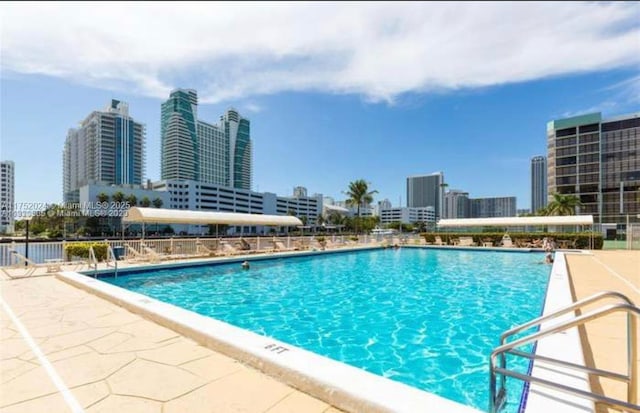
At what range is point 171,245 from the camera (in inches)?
609

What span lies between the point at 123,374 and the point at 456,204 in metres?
186

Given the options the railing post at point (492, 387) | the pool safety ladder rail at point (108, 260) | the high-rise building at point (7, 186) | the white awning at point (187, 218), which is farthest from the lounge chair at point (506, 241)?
the high-rise building at point (7, 186)

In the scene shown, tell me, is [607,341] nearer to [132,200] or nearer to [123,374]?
[123,374]

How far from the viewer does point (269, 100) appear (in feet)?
55.8

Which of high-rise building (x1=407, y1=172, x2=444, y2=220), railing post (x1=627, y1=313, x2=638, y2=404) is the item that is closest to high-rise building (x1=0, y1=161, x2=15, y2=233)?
railing post (x1=627, y1=313, x2=638, y2=404)

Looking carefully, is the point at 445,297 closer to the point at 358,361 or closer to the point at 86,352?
the point at 358,361

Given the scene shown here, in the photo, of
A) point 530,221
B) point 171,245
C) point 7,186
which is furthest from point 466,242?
point 7,186

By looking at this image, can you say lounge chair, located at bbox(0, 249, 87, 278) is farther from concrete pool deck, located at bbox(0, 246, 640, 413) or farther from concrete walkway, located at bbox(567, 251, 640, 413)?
concrete walkway, located at bbox(567, 251, 640, 413)

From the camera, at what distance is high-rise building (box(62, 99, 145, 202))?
114m

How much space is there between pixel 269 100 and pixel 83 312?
45.4 ft

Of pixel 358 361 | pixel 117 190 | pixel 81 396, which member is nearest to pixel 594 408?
pixel 358 361

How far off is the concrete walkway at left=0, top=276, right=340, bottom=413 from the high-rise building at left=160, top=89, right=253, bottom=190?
13293 centimetres

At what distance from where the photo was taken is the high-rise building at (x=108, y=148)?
375 ft

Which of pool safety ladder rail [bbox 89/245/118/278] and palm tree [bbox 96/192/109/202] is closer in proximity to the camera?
pool safety ladder rail [bbox 89/245/118/278]
